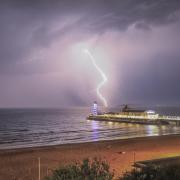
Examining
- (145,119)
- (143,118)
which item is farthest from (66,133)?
(143,118)

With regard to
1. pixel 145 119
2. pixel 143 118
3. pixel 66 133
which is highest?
pixel 143 118

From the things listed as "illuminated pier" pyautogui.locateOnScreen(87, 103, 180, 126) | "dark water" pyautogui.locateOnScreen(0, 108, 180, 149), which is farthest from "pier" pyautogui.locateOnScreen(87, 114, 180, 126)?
"dark water" pyautogui.locateOnScreen(0, 108, 180, 149)

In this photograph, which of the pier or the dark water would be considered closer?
the dark water

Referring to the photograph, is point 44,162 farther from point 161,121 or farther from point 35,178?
point 161,121

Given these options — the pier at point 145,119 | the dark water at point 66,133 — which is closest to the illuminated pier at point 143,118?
the pier at point 145,119

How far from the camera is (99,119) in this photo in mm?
116188

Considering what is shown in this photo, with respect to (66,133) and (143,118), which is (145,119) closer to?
(143,118)

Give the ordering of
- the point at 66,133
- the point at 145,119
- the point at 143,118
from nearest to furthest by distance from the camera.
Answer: the point at 66,133 → the point at 145,119 → the point at 143,118

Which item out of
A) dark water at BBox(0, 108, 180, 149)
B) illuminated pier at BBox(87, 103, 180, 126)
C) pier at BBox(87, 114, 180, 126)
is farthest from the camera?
illuminated pier at BBox(87, 103, 180, 126)

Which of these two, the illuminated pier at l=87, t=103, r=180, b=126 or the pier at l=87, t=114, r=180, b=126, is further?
the illuminated pier at l=87, t=103, r=180, b=126

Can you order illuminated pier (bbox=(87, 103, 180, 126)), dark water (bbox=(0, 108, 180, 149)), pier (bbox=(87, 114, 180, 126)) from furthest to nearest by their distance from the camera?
illuminated pier (bbox=(87, 103, 180, 126)) < pier (bbox=(87, 114, 180, 126)) < dark water (bbox=(0, 108, 180, 149))

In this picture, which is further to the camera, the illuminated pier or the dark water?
the illuminated pier

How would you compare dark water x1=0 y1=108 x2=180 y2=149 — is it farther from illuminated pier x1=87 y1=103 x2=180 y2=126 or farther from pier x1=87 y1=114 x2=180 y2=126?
illuminated pier x1=87 y1=103 x2=180 y2=126

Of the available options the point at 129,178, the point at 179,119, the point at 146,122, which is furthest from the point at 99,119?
the point at 129,178
